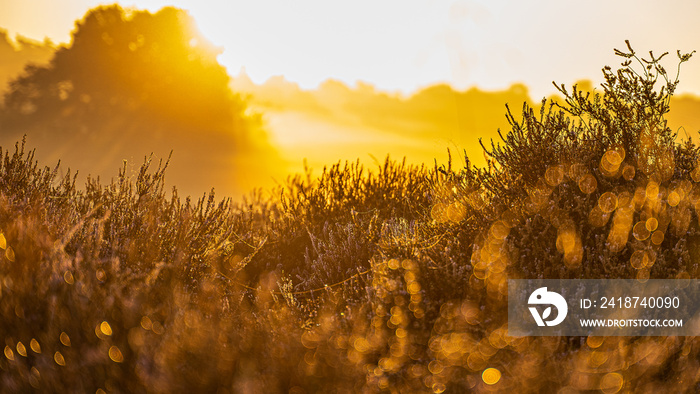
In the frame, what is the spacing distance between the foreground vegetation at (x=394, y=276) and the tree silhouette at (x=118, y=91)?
25095 millimetres

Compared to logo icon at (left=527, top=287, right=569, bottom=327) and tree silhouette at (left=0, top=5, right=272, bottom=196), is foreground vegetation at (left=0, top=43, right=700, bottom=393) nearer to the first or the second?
logo icon at (left=527, top=287, right=569, bottom=327)

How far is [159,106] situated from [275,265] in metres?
25.8

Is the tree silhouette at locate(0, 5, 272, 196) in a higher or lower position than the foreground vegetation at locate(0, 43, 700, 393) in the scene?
higher

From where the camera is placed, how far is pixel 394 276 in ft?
19.1

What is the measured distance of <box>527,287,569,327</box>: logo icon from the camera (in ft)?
16.7

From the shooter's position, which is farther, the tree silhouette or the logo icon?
the tree silhouette

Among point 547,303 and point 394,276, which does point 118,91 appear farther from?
point 547,303

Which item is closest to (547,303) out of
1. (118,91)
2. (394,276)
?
(394,276)

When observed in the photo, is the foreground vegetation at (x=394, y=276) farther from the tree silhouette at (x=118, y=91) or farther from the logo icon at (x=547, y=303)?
the tree silhouette at (x=118, y=91)

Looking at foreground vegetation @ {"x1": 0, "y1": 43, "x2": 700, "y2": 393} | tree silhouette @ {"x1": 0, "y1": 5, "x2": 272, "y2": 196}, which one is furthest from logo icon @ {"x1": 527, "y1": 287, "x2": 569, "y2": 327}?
tree silhouette @ {"x1": 0, "y1": 5, "x2": 272, "y2": 196}

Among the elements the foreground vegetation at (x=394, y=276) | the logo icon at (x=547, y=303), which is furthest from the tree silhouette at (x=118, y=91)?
the logo icon at (x=547, y=303)

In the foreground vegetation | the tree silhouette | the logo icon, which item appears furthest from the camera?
the tree silhouette

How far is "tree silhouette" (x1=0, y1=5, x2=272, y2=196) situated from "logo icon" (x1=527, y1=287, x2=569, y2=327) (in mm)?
28783

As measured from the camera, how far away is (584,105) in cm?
674
